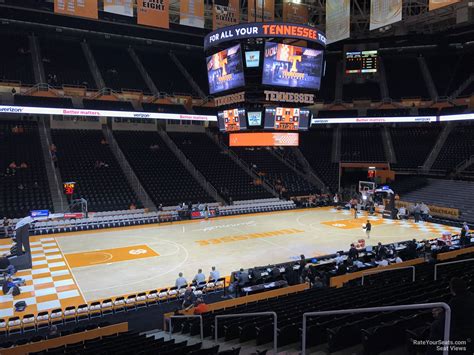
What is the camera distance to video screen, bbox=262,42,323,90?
67.7 feet

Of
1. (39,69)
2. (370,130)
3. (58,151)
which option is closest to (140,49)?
(39,69)

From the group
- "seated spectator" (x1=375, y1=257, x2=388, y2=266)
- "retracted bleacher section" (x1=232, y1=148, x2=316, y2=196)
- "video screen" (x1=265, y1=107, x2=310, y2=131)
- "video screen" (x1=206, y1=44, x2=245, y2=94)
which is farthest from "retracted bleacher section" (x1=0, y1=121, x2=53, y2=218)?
"seated spectator" (x1=375, y1=257, x2=388, y2=266)

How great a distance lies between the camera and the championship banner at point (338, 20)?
2310 cm

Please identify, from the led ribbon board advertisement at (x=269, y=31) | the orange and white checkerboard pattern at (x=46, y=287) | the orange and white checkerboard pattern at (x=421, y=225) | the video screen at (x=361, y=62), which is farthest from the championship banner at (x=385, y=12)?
the video screen at (x=361, y=62)

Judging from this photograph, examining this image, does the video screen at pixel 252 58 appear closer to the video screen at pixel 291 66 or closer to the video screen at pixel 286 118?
the video screen at pixel 291 66

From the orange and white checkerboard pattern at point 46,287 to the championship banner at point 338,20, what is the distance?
19779mm

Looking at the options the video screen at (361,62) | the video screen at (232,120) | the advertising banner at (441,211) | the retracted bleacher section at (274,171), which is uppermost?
the video screen at (361,62)

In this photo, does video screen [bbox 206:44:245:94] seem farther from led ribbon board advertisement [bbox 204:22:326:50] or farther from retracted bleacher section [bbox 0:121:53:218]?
retracted bleacher section [bbox 0:121:53:218]

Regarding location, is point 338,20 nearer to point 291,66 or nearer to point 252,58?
point 291,66

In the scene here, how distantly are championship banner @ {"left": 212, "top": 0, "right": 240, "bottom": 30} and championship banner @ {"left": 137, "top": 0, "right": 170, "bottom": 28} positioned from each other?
11.1ft

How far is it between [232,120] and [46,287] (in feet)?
43.4

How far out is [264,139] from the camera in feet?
76.6

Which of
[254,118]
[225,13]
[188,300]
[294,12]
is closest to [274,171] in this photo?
[294,12]

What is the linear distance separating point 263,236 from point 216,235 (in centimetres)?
305
